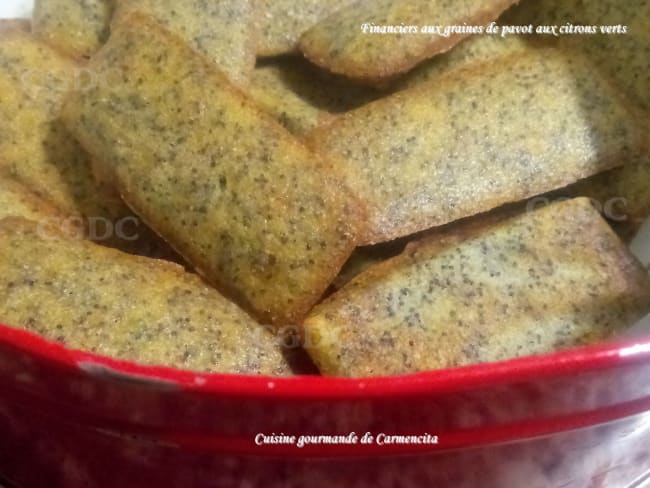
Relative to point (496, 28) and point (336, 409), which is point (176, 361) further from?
point (496, 28)

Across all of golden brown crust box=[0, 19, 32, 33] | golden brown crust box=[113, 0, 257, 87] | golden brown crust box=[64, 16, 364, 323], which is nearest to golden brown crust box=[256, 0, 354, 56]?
golden brown crust box=[113, 0, 257, 87]

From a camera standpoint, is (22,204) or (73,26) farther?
(73,26)

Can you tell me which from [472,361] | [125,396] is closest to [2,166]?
[125,396]

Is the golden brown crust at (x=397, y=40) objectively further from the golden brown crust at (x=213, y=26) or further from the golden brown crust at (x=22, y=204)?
the golden brown crust at (x=22, y=204)

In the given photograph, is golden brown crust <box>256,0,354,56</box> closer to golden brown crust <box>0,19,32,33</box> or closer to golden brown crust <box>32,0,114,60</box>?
golden brown crust <box>32,0,114,60</box>

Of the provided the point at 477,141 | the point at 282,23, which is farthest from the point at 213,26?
the point at 477,141

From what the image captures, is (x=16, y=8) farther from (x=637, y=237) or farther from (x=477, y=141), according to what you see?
(x=637, y=237)

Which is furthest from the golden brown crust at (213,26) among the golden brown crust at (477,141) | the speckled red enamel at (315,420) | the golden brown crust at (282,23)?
the speckled red enamel at (315,420)
